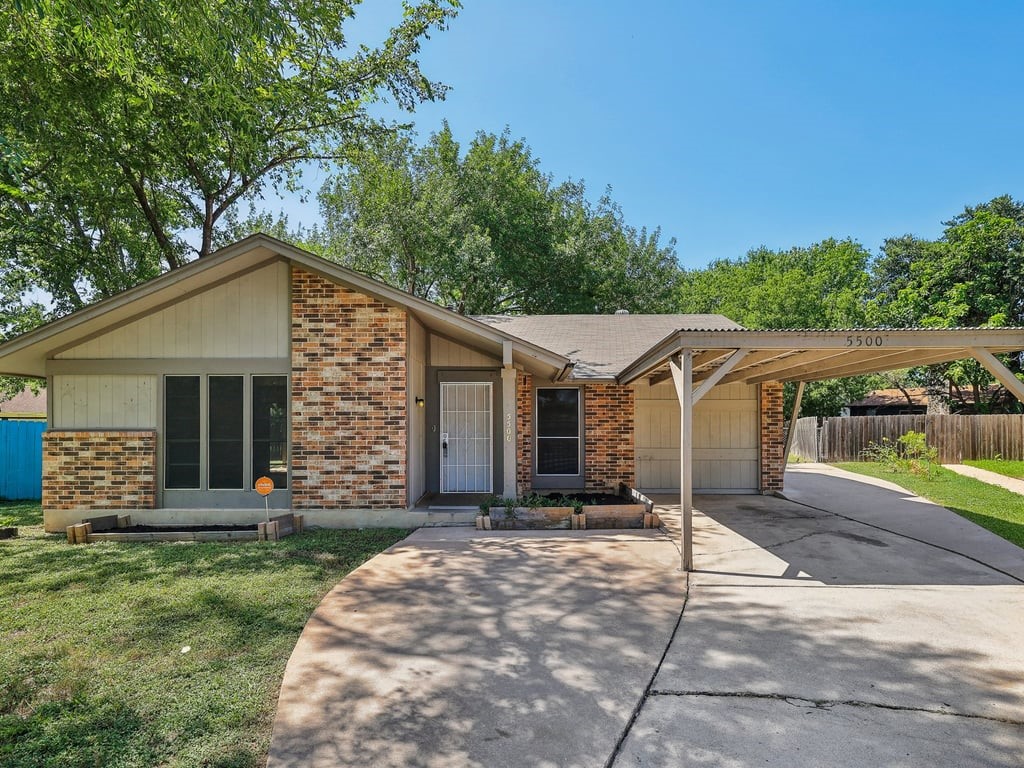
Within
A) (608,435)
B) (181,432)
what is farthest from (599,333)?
(181,432)

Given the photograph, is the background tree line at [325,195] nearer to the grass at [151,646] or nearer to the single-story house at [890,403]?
the single-story house at [890,403]

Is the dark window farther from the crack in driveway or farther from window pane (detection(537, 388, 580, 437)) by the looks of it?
the crack in driveway

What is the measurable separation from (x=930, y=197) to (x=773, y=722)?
3062 centimetres

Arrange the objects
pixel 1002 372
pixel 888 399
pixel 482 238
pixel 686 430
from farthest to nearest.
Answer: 1. pixel 888 399
2. pixel 482 238
3. pixel 686 430
4. pixel 1002 372

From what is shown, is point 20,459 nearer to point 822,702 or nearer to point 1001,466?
point 822,702

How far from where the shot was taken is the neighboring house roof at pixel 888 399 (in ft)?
90.7

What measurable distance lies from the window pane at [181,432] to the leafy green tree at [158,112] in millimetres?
3299

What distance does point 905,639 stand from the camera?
13.5ft

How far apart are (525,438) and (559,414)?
888mm

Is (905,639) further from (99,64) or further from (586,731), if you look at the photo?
(99,64)

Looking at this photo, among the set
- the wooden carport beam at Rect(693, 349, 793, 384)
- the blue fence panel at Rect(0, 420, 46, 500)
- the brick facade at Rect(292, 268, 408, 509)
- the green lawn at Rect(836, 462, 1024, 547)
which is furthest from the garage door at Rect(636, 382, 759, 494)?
the blue fence panel at Rect(0, 420, 46, 500)

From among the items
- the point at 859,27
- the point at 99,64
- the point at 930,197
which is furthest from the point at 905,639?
the point at 930,197

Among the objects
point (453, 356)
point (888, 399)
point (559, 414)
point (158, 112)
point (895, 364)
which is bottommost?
point (559, 414)

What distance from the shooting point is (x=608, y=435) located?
10961mm
